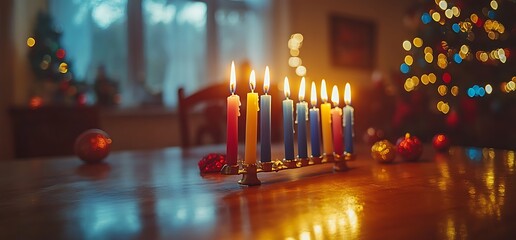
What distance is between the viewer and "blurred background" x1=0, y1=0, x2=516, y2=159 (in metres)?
2.79

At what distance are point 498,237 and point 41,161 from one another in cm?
118

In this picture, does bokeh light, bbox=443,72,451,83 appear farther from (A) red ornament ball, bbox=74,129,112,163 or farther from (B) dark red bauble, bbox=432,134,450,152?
(A) red ornament ball, bbox=74,129,112,163

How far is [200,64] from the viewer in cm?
375

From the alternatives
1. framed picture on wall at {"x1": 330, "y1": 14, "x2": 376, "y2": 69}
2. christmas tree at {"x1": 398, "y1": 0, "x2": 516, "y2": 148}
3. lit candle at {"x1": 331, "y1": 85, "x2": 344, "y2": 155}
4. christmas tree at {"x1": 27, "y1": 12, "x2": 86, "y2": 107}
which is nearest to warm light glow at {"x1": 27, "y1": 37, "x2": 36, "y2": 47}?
christmas tree at {"x1": 27, "y1": 12, "x2": 86, "y2": 107}

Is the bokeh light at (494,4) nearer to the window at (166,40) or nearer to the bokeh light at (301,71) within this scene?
the bokeh light at (301,71)

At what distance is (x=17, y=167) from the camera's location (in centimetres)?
107

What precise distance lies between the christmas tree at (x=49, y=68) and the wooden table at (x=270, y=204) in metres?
2.14

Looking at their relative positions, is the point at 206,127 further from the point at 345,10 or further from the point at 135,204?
the point at 345,10

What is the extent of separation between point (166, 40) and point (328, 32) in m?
1.72

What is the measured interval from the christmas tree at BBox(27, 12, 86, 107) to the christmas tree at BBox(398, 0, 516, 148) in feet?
9.17

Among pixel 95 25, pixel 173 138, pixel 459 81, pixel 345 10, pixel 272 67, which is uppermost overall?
pixel 345 10

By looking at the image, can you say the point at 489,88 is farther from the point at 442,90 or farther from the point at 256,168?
the point at 256,168

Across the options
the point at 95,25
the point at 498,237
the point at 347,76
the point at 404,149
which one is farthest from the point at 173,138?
the point at 498,237

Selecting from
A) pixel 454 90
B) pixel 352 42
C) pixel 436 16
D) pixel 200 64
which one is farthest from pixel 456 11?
pixel 200 64
